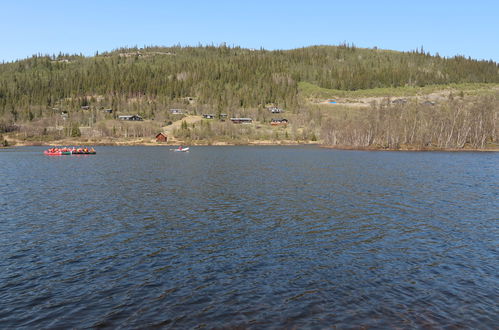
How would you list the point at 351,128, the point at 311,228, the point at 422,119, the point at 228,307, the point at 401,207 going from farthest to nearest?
the point at 351,128 < the point at 422,119 < the point at 401,207 < the point at 311,228 < the point at 228,307

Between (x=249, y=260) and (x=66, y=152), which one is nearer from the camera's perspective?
(x=249, y=260)

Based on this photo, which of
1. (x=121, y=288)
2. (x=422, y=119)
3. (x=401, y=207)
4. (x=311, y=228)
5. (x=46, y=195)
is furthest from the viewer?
(x=422, y=119)

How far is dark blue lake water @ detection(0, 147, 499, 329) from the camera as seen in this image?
633 inches

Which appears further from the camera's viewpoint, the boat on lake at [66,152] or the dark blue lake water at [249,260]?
the boat on lake at [66,152]

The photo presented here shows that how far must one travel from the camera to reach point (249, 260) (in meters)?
22.8

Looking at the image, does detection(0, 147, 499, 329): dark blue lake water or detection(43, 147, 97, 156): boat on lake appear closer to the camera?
detection(0, 147, 499, 329): dark blue lake water

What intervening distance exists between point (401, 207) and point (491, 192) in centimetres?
1883

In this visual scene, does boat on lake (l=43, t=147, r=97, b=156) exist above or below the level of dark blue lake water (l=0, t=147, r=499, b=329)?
above

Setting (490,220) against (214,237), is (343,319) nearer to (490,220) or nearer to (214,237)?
(214,237)

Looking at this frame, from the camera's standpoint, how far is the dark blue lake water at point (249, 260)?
633 inches

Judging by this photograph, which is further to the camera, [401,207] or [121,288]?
[401,207]

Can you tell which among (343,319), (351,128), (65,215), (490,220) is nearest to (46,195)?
(65,215)

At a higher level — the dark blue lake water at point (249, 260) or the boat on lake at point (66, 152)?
the boat on lake at point (66, 152)

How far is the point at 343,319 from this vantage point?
51.0 feet
